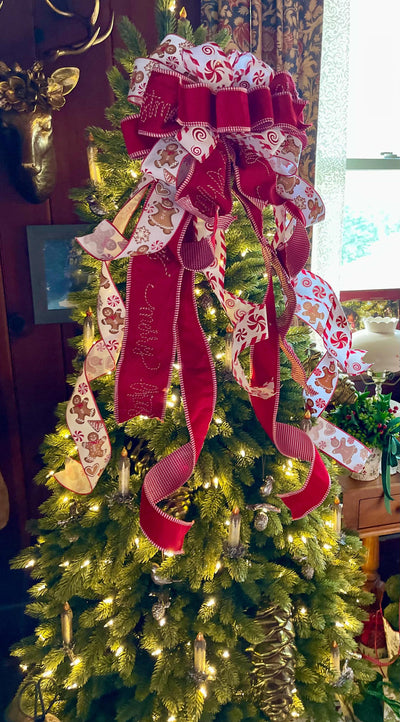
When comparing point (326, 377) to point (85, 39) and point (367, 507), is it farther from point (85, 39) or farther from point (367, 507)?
point (85, 39)

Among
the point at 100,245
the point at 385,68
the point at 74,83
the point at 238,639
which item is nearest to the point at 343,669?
the point at 238,639

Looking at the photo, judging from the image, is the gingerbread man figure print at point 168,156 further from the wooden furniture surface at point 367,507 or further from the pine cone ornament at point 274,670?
the wooden furniture surface at point 367,507

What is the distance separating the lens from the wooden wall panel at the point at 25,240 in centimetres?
154

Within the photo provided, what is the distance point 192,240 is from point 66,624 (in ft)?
2.71

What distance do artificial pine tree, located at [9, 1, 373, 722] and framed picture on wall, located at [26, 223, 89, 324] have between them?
56cm

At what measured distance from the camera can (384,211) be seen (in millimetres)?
2184

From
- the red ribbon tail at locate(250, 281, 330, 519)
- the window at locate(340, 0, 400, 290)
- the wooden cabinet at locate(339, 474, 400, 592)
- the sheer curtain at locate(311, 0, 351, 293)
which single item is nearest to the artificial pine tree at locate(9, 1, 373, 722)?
the red ribbon tail at locate(250, 281, 330, 519)

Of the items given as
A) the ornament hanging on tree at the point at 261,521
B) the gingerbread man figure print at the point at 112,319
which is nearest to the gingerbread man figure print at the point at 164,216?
the gingerbread man figure print at the point at 112,319

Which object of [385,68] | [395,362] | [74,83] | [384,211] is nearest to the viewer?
[74,83]

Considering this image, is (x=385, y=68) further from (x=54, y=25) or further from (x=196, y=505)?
(x=196, y=505)

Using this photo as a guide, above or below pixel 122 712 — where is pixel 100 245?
above

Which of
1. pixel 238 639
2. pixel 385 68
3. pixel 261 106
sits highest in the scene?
pixel 385 68

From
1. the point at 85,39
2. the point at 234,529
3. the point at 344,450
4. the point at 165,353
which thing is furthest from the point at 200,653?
the point at 85,39

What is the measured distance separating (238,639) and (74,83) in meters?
1.54
